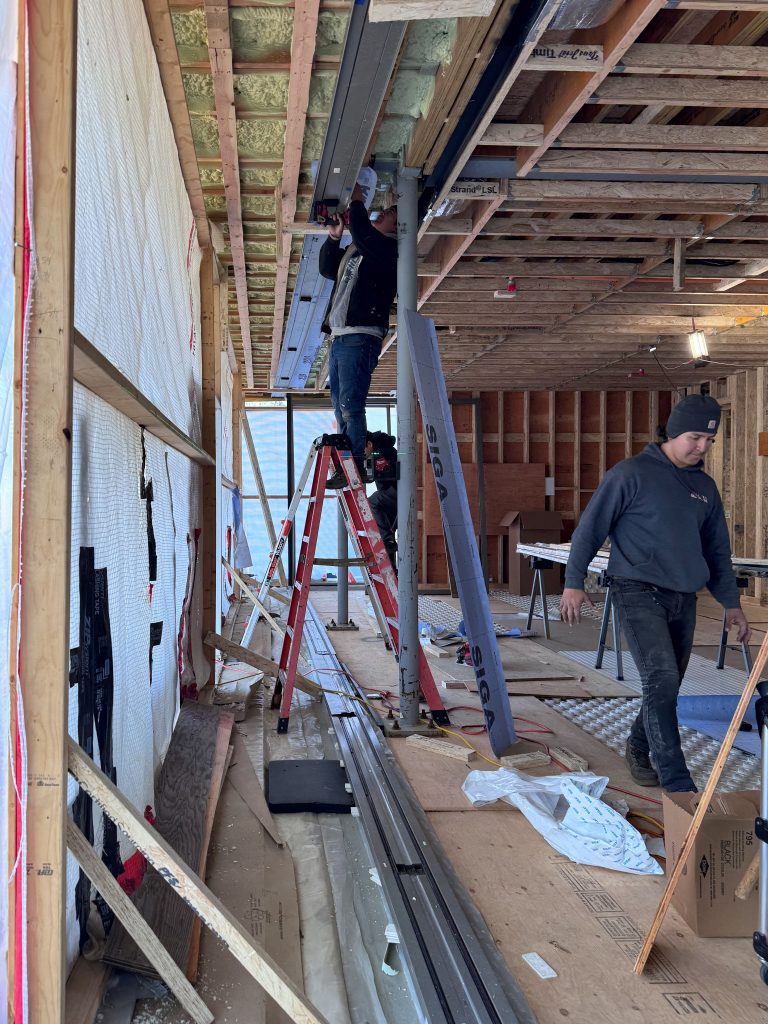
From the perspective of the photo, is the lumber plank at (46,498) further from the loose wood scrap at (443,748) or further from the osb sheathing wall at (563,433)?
the osb sheathing wall at (563,433)

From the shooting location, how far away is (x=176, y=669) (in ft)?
12.7

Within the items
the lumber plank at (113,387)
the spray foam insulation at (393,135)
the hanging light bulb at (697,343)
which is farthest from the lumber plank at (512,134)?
the hanging light bulb at (697,343)

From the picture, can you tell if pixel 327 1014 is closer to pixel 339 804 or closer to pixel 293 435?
pixel 339 804

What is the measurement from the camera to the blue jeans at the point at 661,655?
309 centimetres

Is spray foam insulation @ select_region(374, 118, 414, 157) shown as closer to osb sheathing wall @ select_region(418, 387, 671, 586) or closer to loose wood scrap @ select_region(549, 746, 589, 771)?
loose wood scrap @ select_region(549, 746, 589, 771)

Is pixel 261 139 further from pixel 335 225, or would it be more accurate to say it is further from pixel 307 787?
pixel 307 787

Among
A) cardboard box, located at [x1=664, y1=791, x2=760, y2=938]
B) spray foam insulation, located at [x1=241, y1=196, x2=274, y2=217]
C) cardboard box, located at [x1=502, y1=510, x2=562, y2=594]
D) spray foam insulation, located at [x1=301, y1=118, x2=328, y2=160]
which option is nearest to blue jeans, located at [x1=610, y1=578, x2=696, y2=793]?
cardboard box, located at [x1=664, y1=791, x2=760, y2=938]

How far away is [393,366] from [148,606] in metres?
7.85

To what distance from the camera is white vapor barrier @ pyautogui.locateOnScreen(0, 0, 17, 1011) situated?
132cm

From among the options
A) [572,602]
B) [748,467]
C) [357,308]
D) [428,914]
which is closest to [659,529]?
[572,602]

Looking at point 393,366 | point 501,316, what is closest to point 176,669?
point 501,316

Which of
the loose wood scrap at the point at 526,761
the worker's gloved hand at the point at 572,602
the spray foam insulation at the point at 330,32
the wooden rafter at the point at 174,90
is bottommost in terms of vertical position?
the loose wood scrap at the point at 526,761

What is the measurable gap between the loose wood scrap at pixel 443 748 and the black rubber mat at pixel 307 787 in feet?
1.44

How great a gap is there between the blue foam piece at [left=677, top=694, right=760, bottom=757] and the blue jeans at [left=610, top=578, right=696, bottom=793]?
100 cm
